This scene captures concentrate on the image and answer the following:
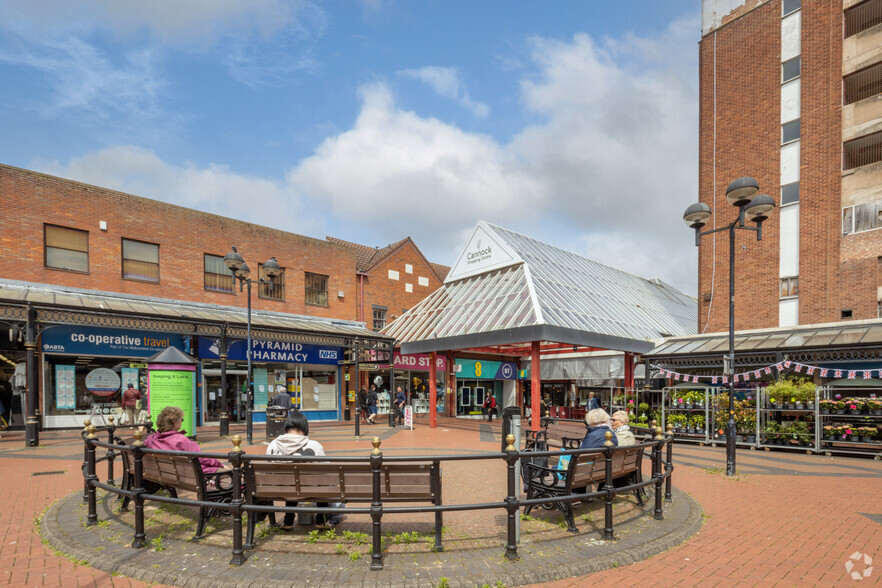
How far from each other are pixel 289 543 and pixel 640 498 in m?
4.70

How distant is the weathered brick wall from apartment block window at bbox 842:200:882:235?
2159 cm

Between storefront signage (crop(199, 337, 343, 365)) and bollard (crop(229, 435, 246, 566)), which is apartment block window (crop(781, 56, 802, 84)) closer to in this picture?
storefront signage (crop(199, 337, 343, 365))

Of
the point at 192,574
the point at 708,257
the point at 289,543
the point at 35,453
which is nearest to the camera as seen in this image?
the point at 192,574

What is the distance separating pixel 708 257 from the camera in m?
22.7

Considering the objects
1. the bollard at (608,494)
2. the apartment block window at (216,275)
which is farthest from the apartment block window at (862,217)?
the apartment block window at (216,275)

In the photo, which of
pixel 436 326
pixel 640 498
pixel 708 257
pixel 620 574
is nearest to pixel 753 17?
pixel 708 257

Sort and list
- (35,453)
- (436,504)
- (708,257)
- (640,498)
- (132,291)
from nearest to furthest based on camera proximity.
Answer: (436,504)
(640,498)
(35,453)
(132,291)
(708,257)

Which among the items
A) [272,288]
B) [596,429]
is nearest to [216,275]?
[272,288]

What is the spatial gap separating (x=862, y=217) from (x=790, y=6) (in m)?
9.33

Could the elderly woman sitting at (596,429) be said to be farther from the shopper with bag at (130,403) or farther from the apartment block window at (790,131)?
the apartment block window at (790,131)

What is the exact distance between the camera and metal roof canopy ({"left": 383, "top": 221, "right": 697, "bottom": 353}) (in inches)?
664

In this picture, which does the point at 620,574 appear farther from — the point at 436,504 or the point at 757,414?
the point at 757,414

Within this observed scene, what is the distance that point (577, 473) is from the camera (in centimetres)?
546

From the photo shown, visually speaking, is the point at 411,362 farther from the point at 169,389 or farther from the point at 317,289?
the point at 169,389
